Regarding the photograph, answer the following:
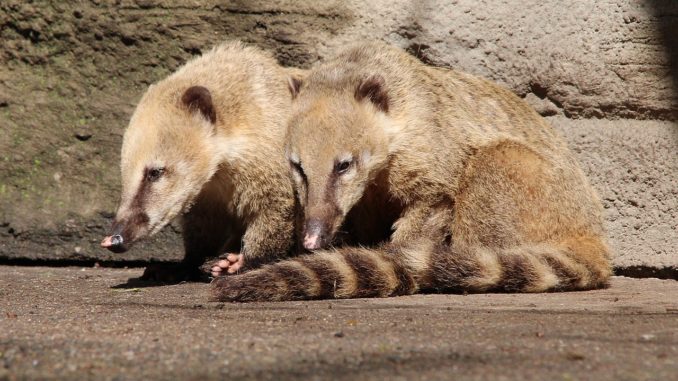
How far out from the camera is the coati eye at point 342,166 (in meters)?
4.99

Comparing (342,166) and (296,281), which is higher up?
(342,166)

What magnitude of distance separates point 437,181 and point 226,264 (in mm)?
1380

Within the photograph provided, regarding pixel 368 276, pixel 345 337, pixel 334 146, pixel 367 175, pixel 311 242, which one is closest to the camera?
pixel 345 337

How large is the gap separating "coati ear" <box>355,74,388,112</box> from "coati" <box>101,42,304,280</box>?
1.93 ft

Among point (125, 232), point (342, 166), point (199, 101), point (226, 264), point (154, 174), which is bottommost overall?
point (226, 264)

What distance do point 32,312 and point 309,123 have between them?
192 cm

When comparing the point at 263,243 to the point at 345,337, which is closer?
the point at 345,337

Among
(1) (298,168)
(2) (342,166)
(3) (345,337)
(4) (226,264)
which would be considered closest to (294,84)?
(1) (298,168)

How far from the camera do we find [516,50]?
6.14m

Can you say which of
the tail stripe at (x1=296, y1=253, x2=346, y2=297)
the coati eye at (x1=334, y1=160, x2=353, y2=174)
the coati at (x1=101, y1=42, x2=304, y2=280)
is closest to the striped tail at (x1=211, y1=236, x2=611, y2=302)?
the tail stripe at (x1=296, y1=253, x2=346, y2=297)

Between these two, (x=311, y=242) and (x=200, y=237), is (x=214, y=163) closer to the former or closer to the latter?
(x=200, y=237)

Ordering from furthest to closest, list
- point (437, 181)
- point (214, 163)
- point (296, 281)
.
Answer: point (214, 163), point (437, 181), point (296, 281)

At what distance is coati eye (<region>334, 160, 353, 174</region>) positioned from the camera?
499cm

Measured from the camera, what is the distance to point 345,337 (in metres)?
3.06
